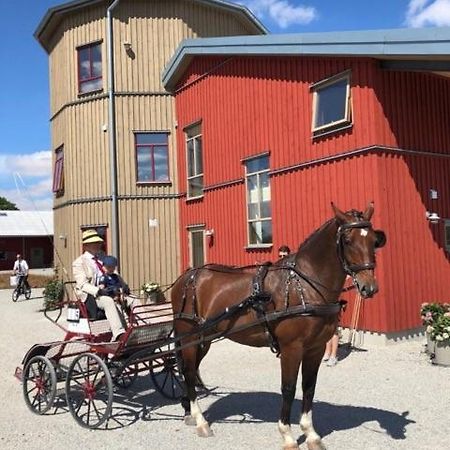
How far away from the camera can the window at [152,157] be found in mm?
18547

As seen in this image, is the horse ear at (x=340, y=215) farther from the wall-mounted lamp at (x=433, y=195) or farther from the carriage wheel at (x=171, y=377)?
the wall-mounted lamp at (x=433, y=195)

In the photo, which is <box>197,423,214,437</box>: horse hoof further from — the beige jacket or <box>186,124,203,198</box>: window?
<box>186,124,203,198</box>: window

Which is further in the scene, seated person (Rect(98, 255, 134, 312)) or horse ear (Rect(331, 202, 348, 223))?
seated person (Rect(98, 255, 134, 312))

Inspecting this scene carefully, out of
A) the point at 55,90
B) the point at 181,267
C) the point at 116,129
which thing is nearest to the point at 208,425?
the point at 181,267

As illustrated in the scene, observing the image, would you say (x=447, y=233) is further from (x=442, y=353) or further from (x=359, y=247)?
(x=359, y=247)

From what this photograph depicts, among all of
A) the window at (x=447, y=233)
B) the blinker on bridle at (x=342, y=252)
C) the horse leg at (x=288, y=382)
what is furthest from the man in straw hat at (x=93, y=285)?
the window at (x=447, y=233)

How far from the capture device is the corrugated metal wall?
60.1 feet

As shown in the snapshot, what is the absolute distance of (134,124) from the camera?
18516 mm

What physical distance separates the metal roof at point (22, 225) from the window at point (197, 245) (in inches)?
1159

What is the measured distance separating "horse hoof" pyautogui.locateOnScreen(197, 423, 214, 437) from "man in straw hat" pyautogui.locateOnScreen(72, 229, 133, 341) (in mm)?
1595

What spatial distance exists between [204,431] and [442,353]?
4.52 metres

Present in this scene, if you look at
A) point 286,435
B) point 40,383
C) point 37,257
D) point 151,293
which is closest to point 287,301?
point 286,435

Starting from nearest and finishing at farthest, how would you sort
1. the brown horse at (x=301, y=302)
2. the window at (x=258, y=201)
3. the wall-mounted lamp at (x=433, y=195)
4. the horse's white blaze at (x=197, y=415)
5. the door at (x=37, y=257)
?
the brown horse at (x=301, y=302) < the horse's white blaze at (x=197, y=415) < the wall-mounted lamp at (x=433, y=195) < the window at (x=258, y=201) < the door at (x=37, y=257)

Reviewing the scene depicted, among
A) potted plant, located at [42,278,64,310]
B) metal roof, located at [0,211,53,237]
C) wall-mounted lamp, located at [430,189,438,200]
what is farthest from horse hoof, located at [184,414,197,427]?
metal roof, located at [0,211,53,237]
